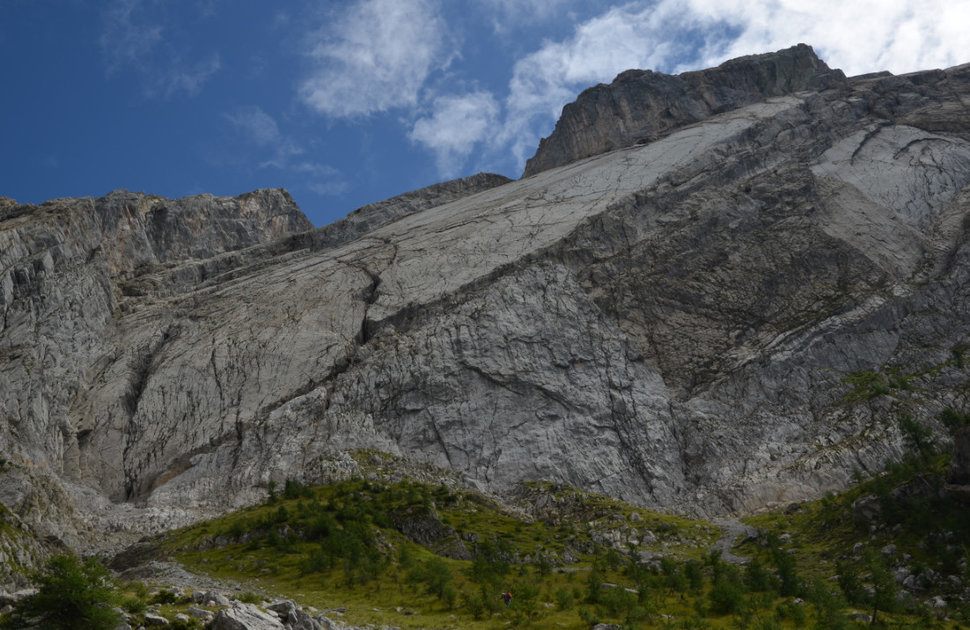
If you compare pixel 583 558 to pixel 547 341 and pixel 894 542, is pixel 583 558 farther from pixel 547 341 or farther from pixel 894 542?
pixel 547 341

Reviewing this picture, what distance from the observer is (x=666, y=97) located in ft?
518

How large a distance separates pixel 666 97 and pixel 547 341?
99.1 m

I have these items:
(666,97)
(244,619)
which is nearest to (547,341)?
(244,619)

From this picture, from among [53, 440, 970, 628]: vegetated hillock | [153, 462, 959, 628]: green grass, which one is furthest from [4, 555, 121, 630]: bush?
[153, 462, 959, 628]: green grass

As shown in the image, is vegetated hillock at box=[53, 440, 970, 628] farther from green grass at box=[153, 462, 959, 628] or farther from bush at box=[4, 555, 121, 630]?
bush at box=[4, 555, 121, 630]

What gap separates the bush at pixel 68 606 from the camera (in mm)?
17984

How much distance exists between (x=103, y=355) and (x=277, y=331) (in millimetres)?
21192

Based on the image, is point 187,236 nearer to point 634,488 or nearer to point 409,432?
point 409,432

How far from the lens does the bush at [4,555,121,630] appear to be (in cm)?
1798

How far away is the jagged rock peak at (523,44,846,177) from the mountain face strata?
35.4 m

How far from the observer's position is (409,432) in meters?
71.9

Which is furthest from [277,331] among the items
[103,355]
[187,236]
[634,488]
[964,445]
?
[964,445]

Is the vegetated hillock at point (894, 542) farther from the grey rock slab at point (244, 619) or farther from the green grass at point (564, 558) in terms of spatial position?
the grey rock slab at point (244, 619)

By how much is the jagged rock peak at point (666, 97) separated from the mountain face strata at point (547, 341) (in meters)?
35.4
